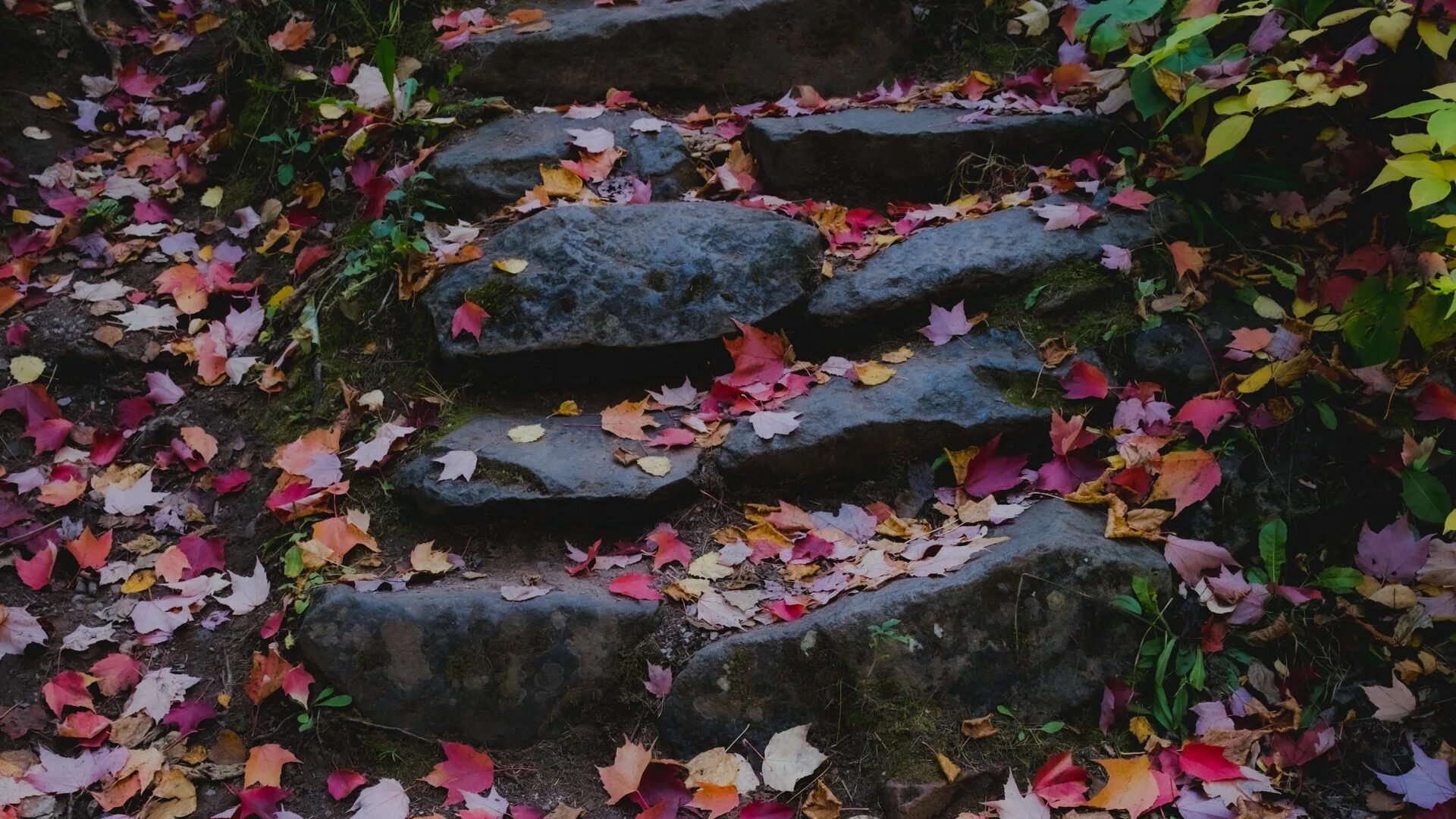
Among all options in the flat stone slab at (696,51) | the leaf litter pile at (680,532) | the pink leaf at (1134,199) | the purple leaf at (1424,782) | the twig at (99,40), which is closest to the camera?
the purple leaf at (1424,782)

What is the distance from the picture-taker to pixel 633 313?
312 cm

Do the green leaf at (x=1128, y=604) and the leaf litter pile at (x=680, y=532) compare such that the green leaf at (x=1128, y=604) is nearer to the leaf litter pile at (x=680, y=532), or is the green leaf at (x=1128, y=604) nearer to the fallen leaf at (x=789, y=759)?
the leaf litter pile at (x=680, y=532)

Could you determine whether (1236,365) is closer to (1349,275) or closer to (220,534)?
(1349,275)

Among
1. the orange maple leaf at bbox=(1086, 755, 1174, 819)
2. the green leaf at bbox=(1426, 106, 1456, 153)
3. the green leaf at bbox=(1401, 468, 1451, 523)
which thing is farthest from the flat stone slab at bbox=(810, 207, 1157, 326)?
the orange maple leaf at bbox=(1086, 755, 1174, 819)

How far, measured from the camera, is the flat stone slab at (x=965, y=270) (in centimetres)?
319

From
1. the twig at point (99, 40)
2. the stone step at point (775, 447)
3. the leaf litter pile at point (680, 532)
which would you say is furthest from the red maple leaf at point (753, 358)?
the twig at point (99, 40)

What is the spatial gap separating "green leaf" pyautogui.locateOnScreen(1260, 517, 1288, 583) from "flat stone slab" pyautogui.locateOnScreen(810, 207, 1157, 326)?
40.3 inches

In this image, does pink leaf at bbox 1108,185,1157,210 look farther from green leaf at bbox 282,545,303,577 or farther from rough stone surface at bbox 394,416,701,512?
green leaf at bbox 282,545,303,577

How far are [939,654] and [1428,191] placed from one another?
1662mm

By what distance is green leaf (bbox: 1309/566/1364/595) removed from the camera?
8.27ft

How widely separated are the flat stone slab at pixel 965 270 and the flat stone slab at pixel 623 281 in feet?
0.48

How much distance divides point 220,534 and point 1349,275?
3.50m

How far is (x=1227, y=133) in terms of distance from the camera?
2820 mm

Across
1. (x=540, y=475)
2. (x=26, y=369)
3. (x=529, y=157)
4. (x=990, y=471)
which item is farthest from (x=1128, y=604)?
(x=26, y=369)
